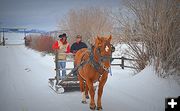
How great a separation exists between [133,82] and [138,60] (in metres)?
0.79

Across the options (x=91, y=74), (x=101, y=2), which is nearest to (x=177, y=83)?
(x=91, y=74)

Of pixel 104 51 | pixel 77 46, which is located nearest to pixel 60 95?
pixel 77 46

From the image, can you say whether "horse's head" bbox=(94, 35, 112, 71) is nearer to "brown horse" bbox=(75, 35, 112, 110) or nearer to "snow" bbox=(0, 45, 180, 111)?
"brown horse" bbox=(75, 35, 112, 110)

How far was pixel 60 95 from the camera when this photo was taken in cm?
340

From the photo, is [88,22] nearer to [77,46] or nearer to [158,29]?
[77,46]

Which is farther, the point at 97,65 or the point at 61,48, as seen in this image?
the point at 61,48

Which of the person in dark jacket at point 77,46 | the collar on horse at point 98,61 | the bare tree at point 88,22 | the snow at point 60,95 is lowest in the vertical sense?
the snow at point 60,95

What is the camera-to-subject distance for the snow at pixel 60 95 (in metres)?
2.53

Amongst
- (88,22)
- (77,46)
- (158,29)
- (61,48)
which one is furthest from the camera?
(61,48)

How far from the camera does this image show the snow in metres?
2.53

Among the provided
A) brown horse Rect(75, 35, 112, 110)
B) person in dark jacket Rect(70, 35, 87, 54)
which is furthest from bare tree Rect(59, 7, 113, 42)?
brown horse Rect(75, 35, 112, 110)

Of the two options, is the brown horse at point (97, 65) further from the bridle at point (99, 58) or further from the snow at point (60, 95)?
the snow at point (60, 95)

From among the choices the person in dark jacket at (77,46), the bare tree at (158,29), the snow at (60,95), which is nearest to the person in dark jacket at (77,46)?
the person in dark jacket at (77,46)

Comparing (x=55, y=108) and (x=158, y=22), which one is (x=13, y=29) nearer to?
(x=55, y=108)
